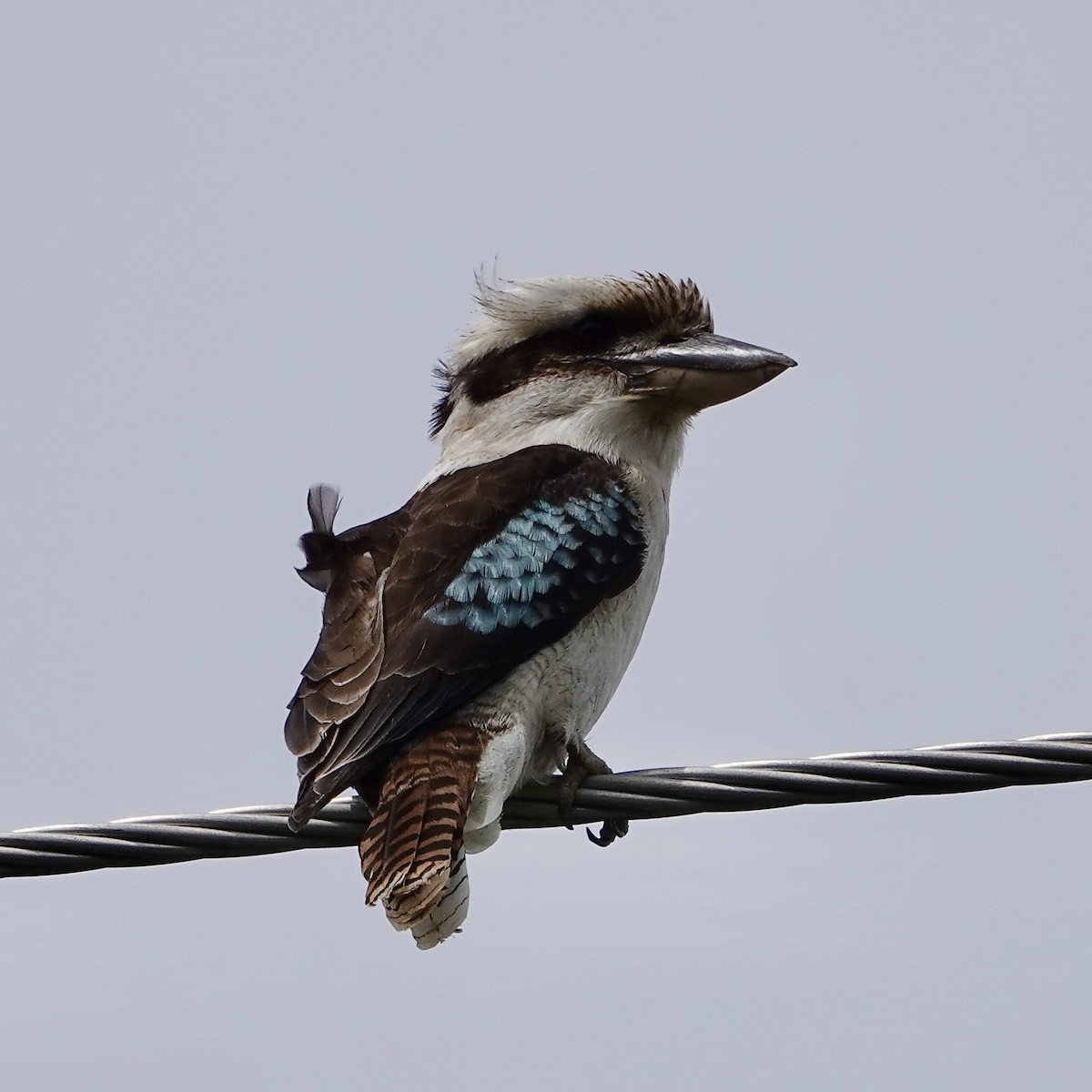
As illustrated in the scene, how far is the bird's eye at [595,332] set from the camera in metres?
5.84

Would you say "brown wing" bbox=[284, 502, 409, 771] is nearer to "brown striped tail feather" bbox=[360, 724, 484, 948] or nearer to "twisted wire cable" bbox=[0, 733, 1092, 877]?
"brown striped tail feather" bbox=[360, 724, 484, 948]

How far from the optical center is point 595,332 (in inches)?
230

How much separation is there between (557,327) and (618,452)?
528mm

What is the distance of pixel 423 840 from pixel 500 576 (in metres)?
0.75

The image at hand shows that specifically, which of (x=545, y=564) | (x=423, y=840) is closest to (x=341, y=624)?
(x=545, y=564)

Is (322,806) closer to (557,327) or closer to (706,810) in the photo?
(706,810)

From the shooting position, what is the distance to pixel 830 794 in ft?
12.3

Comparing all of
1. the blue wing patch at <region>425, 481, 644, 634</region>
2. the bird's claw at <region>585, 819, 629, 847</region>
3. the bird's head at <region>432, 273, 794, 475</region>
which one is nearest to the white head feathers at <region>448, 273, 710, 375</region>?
the bird's head at <region>432, 273, 794, 475</region>

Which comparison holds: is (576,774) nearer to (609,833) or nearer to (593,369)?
(609,833)

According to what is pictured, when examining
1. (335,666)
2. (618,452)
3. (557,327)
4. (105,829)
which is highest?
(557,327)

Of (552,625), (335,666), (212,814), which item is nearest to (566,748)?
(552,625)

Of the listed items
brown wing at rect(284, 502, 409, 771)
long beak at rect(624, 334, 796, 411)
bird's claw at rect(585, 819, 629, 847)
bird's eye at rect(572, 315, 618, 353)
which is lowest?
bird's claw at rect(585, 819, 629, 847)

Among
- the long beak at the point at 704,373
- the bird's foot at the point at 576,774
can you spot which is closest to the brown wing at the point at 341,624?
the bird's foot at the point at 576,774

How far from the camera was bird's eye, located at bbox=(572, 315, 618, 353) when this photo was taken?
5840 mm
